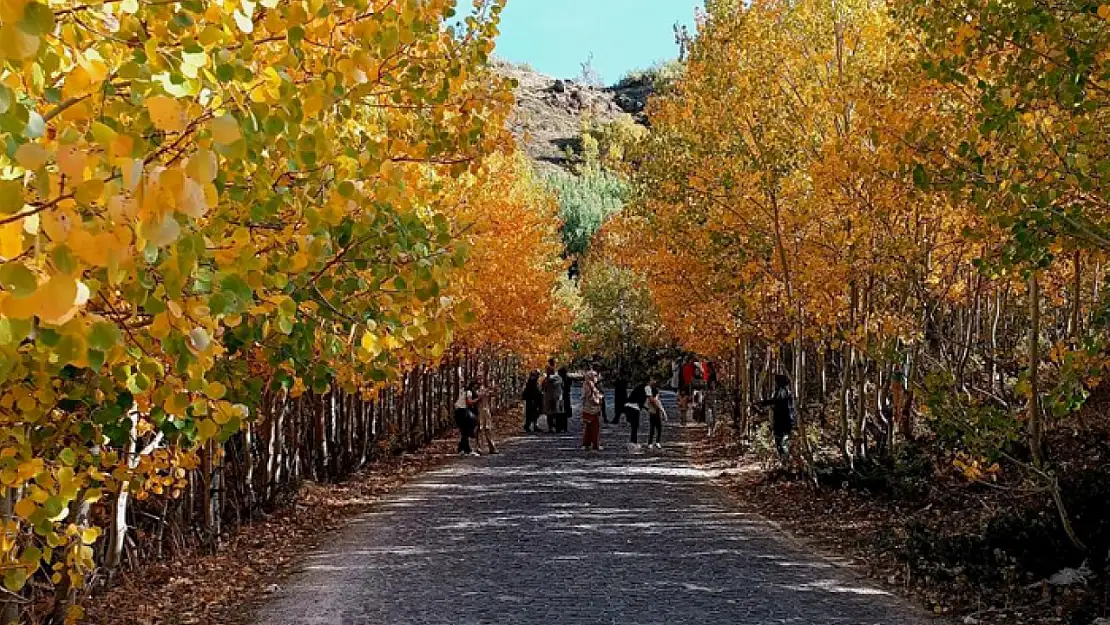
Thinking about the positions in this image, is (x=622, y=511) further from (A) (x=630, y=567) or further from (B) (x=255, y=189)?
(B) (x=255, y=189)

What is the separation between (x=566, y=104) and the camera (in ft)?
522

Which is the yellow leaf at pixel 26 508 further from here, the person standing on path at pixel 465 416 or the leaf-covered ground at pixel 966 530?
the person standing on path at pixel 465 416

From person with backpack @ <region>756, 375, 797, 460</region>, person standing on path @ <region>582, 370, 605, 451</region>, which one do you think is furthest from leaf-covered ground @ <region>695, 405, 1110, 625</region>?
person standing on path @ <region>582, 370, 605, 451</region>

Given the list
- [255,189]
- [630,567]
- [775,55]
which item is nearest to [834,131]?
[775,55]

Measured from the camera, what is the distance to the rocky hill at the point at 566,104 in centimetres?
14325

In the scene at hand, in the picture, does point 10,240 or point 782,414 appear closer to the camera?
point 10,240

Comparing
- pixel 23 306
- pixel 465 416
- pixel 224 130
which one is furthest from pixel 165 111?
pixel 465 416

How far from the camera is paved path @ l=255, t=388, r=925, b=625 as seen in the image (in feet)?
28.2

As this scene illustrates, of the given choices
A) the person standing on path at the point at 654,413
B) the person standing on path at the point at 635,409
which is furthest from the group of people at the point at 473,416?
the person standing on path at the point at 654,413

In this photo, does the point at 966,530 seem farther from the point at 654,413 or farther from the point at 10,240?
the point at 654,413

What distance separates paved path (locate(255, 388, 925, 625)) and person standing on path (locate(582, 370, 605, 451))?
5.44 meters

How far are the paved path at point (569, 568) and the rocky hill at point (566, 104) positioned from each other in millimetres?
125404

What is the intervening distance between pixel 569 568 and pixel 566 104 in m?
152

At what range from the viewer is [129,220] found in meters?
2.05
